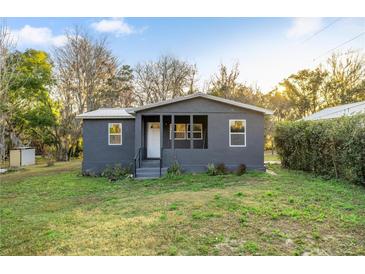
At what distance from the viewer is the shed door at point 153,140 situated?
40.9 ft

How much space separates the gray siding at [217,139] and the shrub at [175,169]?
29cm

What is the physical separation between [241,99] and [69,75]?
15.3 m

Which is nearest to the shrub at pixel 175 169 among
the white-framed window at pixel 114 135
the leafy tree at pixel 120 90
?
the white-framed window at pixel 114 135

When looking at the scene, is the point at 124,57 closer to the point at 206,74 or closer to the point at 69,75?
the point at 69,75

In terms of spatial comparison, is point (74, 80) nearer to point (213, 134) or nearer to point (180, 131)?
point (180, 131)

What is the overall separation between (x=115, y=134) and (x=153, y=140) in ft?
6.46

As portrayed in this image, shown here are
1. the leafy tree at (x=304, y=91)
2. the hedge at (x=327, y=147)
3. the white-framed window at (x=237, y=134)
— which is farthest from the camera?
the leafy tree at (x=304, y=91)

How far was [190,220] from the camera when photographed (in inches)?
186

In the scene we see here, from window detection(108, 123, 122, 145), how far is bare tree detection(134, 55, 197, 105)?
13.3 metres

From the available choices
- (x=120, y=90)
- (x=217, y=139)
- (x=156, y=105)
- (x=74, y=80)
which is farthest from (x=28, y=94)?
(x=217, y=139)

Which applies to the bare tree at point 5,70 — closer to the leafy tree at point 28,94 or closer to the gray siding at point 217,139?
the leafy tree at point 28,94

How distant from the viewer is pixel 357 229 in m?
4.27

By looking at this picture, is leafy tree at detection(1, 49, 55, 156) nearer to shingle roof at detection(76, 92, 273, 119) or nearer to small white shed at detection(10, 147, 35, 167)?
small white shed at detection(10, 147, 35, 167)
